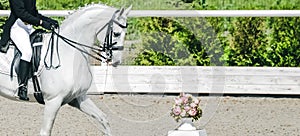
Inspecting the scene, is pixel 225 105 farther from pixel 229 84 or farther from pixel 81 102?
pixel 81 102

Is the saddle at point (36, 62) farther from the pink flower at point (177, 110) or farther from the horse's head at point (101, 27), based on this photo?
the pink flower at point (177, 110)

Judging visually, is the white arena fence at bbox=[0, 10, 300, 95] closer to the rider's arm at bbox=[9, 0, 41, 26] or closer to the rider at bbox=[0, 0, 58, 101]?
the rider at bbox=[0, 0, 58, 101]

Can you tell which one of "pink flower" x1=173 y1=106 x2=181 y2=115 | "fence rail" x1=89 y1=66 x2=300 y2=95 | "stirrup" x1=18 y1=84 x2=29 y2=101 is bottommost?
"fence rail" x1=89 y1=66 x2=300 y2=95

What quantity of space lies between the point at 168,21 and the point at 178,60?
619 mm

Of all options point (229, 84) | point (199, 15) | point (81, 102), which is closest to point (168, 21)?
point (199, 15)

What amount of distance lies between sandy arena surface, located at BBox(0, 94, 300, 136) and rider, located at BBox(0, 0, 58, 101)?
146cm

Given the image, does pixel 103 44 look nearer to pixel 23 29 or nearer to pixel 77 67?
pixel 77 67

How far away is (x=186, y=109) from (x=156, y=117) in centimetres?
211

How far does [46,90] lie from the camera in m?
6.09

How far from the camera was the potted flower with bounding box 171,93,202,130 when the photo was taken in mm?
6441

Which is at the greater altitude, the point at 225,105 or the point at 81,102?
the point at 81,102

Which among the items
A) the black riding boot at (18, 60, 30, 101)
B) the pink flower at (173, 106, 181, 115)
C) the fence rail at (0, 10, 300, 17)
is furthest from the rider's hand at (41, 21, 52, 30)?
the fence rail at (0, 10, 300, 17)

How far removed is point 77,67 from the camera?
6086 mm

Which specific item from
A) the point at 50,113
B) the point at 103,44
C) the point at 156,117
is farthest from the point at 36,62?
the point at 156,117
